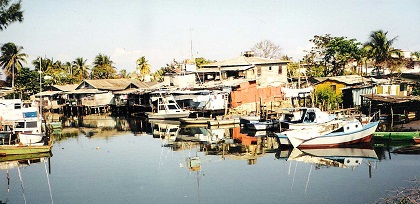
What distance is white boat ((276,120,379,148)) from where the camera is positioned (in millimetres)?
25016

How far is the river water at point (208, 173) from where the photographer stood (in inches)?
680

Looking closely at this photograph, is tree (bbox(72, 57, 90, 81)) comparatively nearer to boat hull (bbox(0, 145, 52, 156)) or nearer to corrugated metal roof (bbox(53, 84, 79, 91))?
corrugated metal roof (bbox(53, 84, 79, 91))

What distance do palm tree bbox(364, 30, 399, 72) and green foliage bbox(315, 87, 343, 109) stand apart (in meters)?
13.3

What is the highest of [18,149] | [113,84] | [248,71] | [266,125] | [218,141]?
[248,71]

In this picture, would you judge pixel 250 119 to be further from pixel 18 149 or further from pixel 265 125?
pixel 18 149

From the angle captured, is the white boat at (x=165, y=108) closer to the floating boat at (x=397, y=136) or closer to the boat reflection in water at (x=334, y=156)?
the boat reflection in water at (x=334, y=156)

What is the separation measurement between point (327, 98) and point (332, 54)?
16831mm

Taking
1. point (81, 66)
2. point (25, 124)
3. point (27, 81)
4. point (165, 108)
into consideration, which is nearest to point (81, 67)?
point (81, 66)

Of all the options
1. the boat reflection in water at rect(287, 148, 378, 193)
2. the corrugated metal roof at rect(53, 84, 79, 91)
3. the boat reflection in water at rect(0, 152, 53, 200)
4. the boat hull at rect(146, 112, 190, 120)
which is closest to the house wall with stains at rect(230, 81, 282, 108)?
the boat hull at rect(146, 112, 190, 120)

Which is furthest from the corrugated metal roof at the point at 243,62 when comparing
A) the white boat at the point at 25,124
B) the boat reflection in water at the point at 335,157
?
the white boat at the point at 25,124

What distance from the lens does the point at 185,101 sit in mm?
44906

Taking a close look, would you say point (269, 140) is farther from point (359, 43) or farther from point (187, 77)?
point (359, 43)

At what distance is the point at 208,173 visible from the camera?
68.2ft

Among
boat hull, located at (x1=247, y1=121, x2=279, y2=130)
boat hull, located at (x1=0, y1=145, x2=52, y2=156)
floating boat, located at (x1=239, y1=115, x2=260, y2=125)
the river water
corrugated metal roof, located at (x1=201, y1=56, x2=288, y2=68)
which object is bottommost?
the river water
